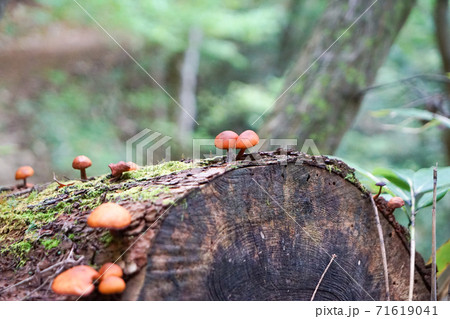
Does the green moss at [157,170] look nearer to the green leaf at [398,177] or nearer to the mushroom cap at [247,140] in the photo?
the mushroom cap at [247,140]

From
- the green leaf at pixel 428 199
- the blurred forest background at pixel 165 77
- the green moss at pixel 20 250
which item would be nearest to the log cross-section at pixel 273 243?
the green leaf at pixel 428 199

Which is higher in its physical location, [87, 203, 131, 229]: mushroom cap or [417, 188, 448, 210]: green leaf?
[87, 203, 131, 229]: mushroom cap

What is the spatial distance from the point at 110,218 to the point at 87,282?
203 mm

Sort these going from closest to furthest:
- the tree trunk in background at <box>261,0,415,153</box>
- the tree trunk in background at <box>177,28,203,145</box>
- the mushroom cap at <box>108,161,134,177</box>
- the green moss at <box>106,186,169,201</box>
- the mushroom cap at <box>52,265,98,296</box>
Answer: the mushroom cap at <box>52,265,98,296</box>, the green moss at <box>106,186,169,201</box>, the mushroom cap at <box>108,161,134,177</box>, the tree trunk in background at <box>261,0,415,153</box>, the tree trunk in background at <box>177,28,203,145</box>

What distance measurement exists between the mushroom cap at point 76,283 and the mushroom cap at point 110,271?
3cm

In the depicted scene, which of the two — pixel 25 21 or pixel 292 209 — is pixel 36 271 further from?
pixel 25 21

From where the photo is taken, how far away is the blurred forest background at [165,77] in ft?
21.4

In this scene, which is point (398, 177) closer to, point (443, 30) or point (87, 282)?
point (87, 282)

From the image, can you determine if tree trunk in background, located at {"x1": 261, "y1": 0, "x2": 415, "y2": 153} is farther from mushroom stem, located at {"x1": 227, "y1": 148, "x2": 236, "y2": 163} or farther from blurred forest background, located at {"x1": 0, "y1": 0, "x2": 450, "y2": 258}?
mushroom stem, located at {"x1": 227, "y1": 148, "x2": 236, "y2": 163}

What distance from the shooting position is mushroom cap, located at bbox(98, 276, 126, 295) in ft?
3.31

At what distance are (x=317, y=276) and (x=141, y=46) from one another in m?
8.64

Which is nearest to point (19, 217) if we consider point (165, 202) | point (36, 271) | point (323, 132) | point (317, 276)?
point (36, 271)

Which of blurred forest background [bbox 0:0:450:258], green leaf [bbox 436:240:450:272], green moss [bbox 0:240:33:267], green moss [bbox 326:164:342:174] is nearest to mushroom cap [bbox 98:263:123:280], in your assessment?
green moss [bbox 0:240:33:267]

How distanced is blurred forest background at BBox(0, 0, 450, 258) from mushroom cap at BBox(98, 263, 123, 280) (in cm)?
438
